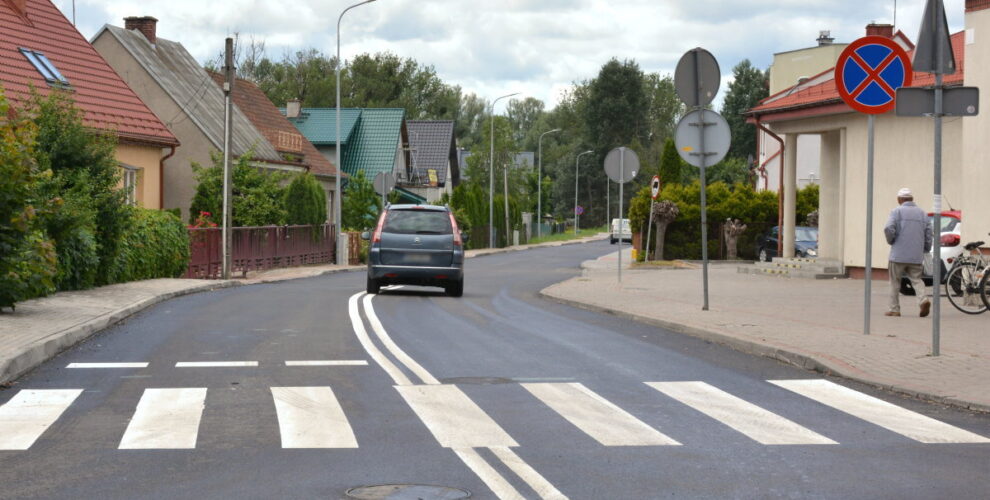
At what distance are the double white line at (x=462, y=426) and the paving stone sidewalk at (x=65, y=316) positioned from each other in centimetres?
303

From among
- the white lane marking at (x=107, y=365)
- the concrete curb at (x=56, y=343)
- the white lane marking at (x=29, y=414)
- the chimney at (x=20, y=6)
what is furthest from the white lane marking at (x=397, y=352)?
the chimney at (x=20, y=6)

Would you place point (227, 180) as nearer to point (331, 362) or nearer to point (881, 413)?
A: point (331, 362)

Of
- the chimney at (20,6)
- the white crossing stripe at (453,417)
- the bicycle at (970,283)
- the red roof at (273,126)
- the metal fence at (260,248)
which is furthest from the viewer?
the red roof at (273,126)

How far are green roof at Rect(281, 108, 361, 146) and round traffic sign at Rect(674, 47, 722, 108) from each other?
147ft

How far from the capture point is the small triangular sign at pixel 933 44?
1062cm

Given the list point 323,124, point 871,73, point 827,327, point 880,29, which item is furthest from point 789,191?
point 323,124

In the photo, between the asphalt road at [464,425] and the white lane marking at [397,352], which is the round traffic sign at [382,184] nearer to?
the white lane marking at [397,352]

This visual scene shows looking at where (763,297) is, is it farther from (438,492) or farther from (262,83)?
(262,83)

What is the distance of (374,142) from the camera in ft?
211

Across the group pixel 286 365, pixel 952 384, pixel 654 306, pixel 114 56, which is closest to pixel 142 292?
pixel 654 306

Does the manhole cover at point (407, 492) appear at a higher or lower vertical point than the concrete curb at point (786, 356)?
lower

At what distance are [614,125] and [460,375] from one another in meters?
98.4

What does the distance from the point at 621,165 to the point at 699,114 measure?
6.93 metres

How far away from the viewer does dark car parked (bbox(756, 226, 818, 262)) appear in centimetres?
3434
